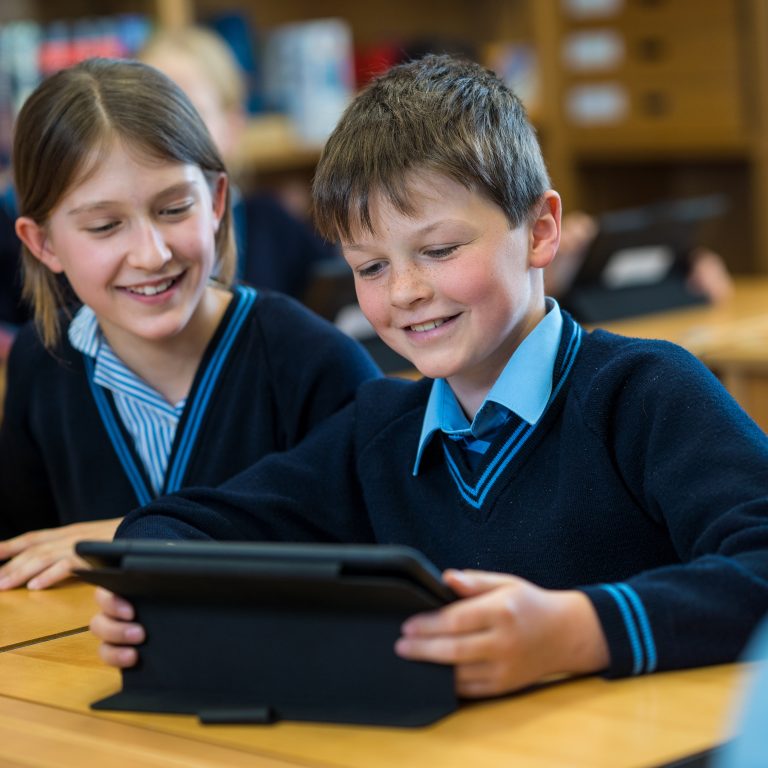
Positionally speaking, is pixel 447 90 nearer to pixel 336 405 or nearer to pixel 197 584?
pixel 336 405

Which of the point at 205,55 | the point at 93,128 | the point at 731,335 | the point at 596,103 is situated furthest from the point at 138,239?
the point at 596,103

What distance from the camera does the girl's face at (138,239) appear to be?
60.9 inches

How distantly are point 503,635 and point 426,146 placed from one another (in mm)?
506

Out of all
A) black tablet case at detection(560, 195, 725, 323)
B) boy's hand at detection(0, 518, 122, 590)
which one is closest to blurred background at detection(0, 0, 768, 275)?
black tablet case at detection(560, 195, 725, 323)

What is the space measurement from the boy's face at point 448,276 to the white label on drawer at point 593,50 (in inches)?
105

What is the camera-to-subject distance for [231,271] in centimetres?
180

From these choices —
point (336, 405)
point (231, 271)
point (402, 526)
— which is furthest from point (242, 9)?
point (402, 526)

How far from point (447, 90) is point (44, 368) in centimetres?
70

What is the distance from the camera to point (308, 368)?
163cm

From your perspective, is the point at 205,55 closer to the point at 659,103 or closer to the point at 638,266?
the point at 638,266

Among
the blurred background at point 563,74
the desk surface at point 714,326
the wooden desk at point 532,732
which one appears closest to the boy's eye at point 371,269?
the wooden desk at point 532,732

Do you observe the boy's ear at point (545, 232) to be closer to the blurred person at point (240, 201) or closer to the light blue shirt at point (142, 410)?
the light blue shirt at point (142, 410)

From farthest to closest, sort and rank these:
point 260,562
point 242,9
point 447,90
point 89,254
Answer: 1. point 242,9
2. point 89,254
3. point 447,90
4. point 260,562

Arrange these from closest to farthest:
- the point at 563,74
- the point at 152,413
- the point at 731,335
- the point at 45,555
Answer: the point at 45,555, the point at 152,413, the point at 731,335, the point at 563,74
